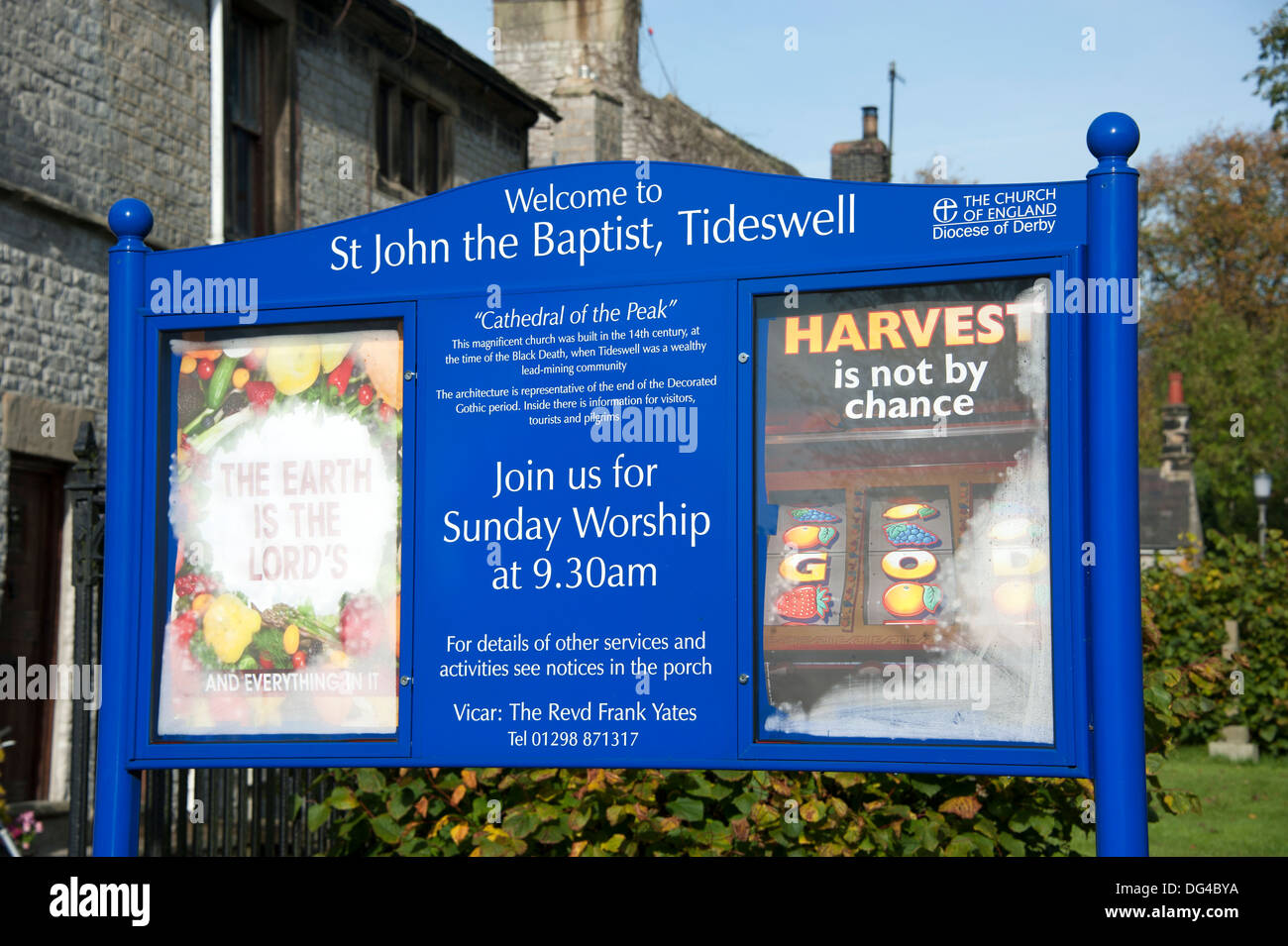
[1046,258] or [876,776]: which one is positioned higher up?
[1046,258]

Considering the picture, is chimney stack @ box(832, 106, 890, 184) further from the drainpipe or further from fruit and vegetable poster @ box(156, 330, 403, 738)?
fruit and vegetable poster @ box(156, 330, 403, 738)

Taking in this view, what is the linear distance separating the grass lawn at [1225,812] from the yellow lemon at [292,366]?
480 centimetres

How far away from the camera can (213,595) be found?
4.38 meters

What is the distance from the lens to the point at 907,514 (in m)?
3.90

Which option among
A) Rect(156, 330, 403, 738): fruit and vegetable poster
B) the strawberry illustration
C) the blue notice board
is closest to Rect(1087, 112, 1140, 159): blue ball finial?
the blue notice board

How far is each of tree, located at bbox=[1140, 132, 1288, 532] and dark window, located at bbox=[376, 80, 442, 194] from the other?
1250 inches

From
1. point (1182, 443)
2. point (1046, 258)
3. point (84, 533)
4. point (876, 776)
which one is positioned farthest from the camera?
point (1182, 443)

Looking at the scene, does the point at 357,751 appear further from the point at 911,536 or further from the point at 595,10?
the point at 595,10

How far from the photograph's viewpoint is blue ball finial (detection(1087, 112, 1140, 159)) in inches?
149

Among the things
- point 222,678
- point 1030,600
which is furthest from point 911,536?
point 222,678

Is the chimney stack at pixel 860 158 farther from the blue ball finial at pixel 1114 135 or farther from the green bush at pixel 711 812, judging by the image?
the blue ball finial at pixel 1114 135

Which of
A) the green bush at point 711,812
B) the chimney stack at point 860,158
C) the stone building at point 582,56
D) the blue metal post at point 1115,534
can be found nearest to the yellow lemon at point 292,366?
the green bush at point 711,812

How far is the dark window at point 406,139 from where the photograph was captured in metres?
15.9
